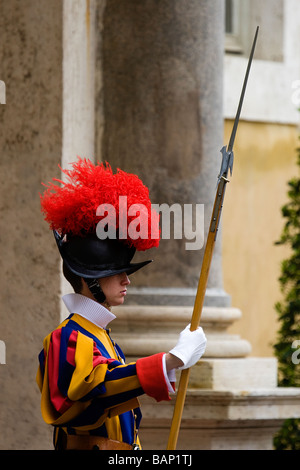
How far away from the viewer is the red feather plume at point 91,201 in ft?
11.5

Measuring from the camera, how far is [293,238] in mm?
7598

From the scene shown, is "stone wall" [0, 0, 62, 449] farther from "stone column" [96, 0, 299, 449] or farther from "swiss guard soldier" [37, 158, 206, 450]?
"swiss guard soldier" [37, 158, 206, 450]

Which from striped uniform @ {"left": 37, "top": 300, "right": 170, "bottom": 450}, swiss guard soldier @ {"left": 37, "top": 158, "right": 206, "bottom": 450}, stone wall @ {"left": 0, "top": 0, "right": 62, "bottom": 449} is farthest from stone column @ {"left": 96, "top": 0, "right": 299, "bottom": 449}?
striped uniform @ {"left": 37, "top": 300, "right": 170, "bottom": 450}

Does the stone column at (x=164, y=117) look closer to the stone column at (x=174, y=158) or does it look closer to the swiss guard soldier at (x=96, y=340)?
the stone column at (x=174, y=158)

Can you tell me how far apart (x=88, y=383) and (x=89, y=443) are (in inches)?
10.4

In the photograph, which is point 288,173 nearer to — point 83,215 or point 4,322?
point 4,322

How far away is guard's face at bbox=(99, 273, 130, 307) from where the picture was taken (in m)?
3.54

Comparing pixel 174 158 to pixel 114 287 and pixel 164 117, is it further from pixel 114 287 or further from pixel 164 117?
pixel 114 287

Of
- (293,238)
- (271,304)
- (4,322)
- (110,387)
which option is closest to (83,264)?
(110,387)

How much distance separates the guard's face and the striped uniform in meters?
0.18

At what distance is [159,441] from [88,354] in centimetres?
204

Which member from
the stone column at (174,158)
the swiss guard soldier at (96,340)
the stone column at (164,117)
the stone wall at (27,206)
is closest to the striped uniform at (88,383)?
the swiss guard soldier at (96,340)

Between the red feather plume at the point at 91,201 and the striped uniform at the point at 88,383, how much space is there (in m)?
0.37

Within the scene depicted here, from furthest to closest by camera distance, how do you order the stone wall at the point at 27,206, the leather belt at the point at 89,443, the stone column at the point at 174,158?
the stone column at the point at 174,158
the stone wall at the point at 27,206
the leather belt at the point at 89,443
